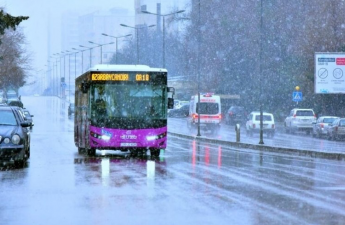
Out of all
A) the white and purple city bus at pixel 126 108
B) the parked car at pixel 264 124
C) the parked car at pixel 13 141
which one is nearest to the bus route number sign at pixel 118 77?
the white and purple city bus at pixel 126 108

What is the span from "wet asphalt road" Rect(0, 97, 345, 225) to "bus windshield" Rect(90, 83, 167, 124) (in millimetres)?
2789

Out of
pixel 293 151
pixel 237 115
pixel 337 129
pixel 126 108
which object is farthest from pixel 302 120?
pixel 126 108

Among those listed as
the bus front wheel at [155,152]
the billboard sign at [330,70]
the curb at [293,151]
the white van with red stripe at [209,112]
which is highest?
the billboard sign at [330,70]

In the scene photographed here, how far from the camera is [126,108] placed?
27.9 m

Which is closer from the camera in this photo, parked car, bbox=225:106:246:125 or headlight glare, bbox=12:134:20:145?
headlight glare, bbox=12:134:20:145

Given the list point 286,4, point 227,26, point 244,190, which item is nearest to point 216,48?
point 227,26

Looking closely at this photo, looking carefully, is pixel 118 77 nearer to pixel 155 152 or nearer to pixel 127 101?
pixel 127 101

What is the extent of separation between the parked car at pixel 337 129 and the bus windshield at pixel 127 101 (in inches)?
1081

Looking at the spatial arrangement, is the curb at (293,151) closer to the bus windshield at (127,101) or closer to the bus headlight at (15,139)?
the bus windshield at (127,101)

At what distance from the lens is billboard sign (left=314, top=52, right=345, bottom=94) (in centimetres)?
4744

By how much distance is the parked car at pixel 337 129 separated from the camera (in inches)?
2108

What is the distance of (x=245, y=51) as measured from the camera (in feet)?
274

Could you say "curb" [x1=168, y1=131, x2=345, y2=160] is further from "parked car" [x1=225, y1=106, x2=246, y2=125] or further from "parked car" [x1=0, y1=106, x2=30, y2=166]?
"parked car" [x1=225, y1=106, x2=246, y2=125]

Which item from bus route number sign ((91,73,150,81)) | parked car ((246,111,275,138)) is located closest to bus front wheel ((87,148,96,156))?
bus route number sign ((91,73,150,81))
